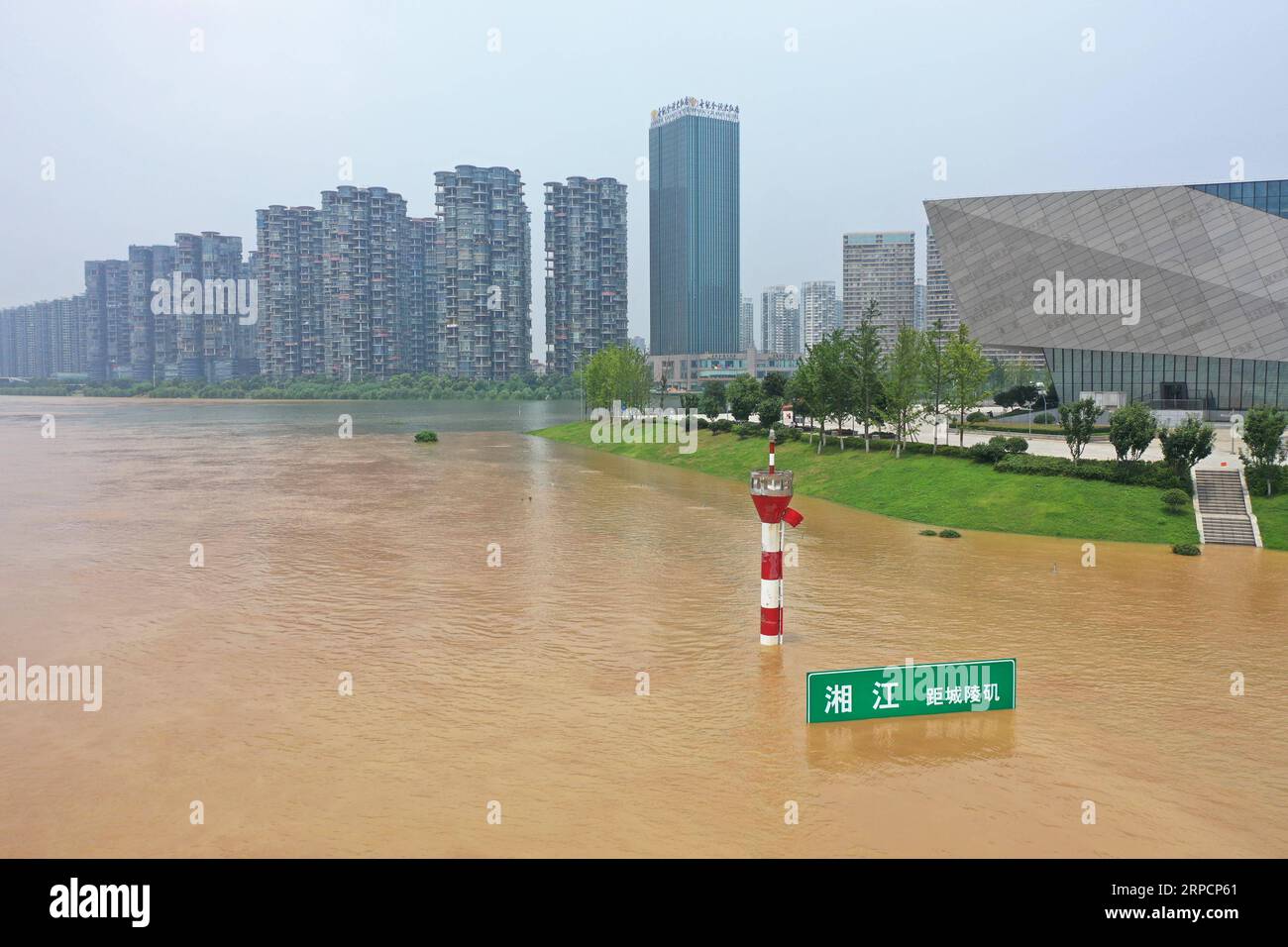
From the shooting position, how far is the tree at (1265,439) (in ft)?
144

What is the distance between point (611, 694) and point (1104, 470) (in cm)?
3551

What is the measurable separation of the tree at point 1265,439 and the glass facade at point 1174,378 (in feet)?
112

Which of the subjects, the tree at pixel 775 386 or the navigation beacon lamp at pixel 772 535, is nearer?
the navigation beacon lamp at pixel 772 535

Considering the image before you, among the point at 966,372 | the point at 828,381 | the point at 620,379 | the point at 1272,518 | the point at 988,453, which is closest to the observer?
the point at 1272,518

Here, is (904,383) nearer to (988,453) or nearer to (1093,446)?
(988,453)

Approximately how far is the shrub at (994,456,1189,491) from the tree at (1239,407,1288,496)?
129 inches

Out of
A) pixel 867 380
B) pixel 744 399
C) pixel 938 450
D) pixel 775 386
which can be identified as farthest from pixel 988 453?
pixel 775 386

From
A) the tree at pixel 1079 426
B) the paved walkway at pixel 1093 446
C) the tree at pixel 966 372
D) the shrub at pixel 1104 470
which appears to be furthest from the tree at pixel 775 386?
the shrub at pixel 1104 470

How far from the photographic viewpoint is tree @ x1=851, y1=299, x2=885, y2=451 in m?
64.1

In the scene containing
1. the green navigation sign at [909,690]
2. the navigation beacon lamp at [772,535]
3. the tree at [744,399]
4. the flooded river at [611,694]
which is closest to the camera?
the flooded river at [611,694]

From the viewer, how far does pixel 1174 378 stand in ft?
257

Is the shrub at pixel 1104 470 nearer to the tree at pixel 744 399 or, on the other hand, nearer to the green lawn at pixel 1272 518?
the green lawn at pixel 1272 518

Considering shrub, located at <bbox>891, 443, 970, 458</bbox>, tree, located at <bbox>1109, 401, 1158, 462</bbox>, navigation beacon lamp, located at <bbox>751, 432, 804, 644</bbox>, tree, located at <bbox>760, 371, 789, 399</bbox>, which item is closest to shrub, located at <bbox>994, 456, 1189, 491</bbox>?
tree, located at <bbox>1109, 401, 1158, 462</bbox>
